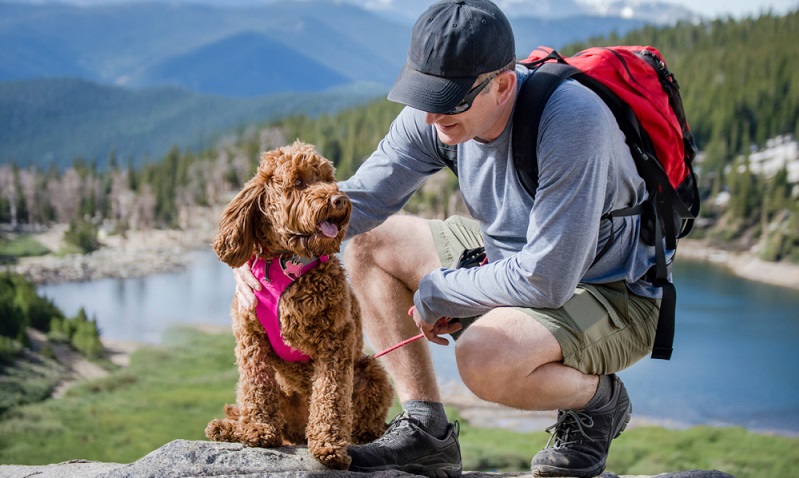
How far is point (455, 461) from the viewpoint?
334 centimetres

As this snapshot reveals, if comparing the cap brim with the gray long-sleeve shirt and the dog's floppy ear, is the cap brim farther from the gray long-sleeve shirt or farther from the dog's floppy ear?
the dog's floppy ear

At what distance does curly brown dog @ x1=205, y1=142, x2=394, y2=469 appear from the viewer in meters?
2.73

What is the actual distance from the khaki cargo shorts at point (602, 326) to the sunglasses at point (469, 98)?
0.83 metres

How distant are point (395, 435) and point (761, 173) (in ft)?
56.3

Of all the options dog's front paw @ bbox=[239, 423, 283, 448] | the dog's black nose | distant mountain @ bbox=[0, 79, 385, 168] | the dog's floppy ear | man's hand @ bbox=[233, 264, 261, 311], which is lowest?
distant mountain @ bbox=[0, 79, 385, 168]

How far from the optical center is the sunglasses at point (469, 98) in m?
2.73

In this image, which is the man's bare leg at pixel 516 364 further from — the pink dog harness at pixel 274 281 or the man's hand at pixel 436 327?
the pink dog harness at pixel 274 281

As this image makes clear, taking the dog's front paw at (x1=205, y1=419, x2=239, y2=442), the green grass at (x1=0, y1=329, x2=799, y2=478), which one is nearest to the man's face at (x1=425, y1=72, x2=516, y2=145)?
the dog's front paw at (x1=205, y1=419, x2=239, y2=442)

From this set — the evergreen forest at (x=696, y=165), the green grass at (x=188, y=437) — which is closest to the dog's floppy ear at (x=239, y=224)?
the green grass at (x=188, y=437)

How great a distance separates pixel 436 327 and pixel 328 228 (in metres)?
0.69

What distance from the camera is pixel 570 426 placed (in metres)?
3.19

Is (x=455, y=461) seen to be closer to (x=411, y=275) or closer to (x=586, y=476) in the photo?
(x=586, y=476)

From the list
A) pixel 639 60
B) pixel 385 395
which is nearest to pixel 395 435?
pixel 385 395

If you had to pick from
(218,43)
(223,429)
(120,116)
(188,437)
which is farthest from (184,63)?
(223,429)
